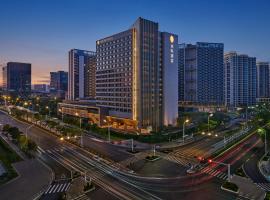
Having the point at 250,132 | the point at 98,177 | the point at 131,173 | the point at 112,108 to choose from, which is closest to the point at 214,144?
the point at 250,132

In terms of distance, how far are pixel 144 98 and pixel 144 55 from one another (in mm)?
19938

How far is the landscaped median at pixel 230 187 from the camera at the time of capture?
41.0 m

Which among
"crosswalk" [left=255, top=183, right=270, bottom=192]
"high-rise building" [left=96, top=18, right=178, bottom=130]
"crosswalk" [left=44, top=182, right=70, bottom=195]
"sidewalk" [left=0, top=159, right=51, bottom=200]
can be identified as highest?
"high-rise building" [left=96, top=18, right=178, bottom=130]

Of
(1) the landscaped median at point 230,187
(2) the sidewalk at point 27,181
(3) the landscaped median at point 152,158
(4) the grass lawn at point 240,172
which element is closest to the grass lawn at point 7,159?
(2) the sidewalk at point 27,181

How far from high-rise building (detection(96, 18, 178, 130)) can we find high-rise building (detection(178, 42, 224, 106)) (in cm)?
7570

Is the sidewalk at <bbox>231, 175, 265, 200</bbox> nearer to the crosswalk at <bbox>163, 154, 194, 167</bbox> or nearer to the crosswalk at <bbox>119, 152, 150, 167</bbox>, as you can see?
the crosswalk at <bbox>163, 154, 194, 167</bbox>

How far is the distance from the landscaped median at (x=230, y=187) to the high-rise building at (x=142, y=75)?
181 ft

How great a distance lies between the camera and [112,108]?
11412 cm

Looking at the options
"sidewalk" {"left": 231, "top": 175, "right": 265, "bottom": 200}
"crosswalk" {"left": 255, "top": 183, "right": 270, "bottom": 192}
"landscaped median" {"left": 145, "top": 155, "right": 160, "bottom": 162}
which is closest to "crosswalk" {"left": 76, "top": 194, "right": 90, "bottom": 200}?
"landscaped median" {"left": 145, "top": 155, "right": 160, "bottom": 162}

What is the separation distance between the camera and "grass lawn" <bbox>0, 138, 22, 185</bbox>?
45.9 metres

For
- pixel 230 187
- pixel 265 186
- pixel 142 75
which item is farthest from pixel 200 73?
pixel 230 187

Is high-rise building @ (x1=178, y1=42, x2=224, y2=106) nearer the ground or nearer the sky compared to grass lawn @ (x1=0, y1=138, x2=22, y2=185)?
A: nearer the sky

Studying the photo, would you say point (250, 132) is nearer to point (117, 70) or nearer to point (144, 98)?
point (144, 98)

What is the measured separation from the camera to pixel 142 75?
324ft
